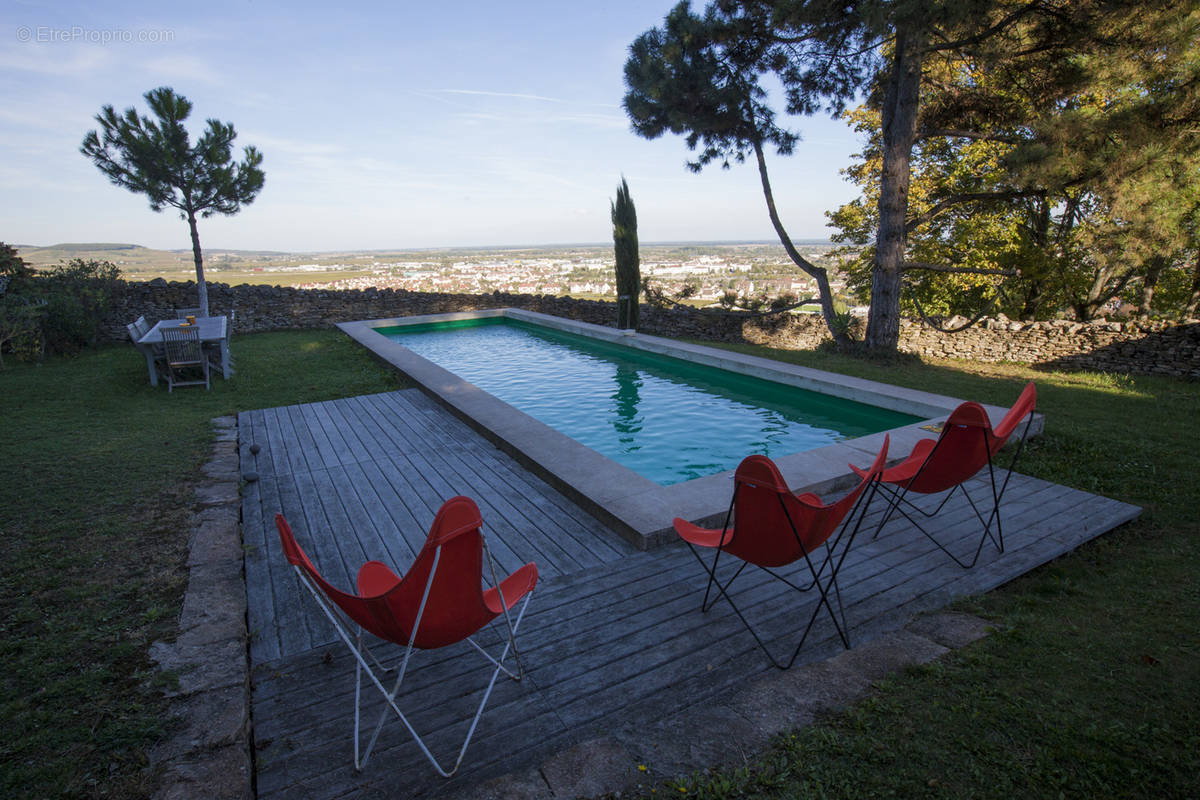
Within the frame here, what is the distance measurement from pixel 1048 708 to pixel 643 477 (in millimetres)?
2496

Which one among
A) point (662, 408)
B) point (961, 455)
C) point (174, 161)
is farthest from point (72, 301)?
point (961, 455)

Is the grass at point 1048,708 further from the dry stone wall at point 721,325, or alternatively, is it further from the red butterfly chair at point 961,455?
the dry stone wall at point 721,325

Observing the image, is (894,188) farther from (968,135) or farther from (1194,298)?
(1194,298)

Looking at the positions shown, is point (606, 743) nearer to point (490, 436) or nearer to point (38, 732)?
point (38, 732)

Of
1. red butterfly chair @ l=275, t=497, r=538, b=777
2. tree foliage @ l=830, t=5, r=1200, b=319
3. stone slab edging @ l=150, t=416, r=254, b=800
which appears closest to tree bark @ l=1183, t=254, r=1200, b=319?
tree foliage @ l=830, t=5, r=1200, b=319

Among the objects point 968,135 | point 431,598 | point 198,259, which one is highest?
point 968,135

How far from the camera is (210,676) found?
→ 6.66ft

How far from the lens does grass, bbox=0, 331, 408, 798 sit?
5.62 feet

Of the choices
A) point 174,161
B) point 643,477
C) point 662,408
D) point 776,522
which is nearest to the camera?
point 776,522

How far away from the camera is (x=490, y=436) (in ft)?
16.2

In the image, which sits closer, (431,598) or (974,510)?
(431,598)

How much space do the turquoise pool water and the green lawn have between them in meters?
2.05

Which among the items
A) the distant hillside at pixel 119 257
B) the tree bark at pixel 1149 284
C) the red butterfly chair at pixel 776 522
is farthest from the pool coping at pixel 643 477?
the tree bark at pixel 1149 284

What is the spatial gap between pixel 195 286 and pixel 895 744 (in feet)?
50.2
